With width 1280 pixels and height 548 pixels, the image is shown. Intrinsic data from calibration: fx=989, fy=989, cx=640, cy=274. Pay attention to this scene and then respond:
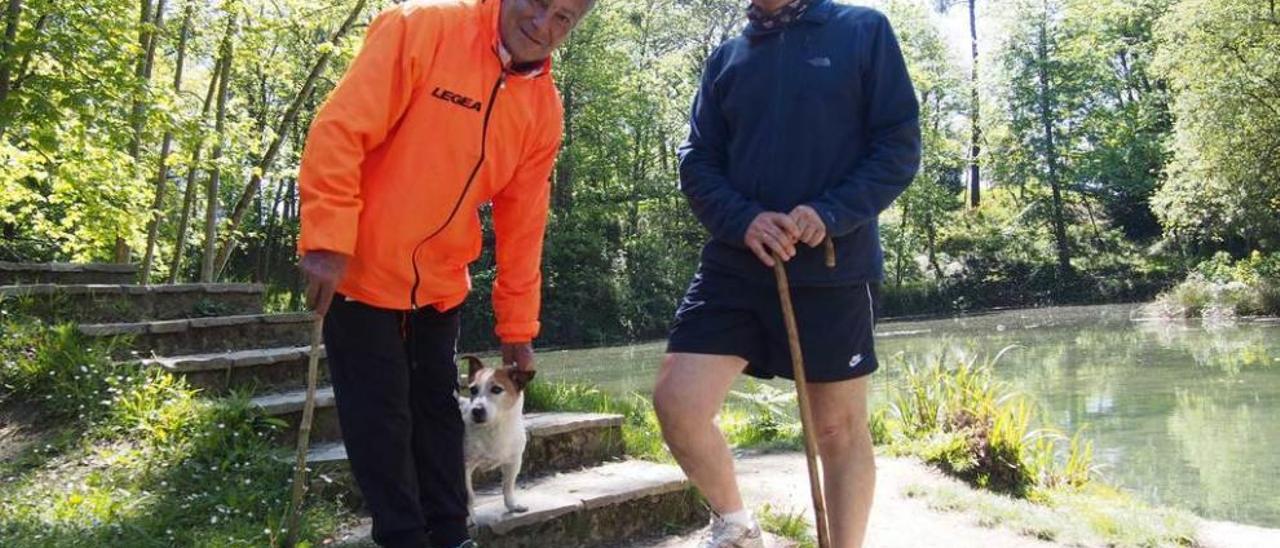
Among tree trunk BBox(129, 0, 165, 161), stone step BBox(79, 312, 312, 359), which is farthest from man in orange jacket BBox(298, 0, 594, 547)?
tree trunk BBox(129, 0, 165, 161)

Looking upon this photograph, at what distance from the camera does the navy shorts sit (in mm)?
2521

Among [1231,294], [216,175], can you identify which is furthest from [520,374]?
[1231,294]

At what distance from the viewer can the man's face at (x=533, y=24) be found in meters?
2.49

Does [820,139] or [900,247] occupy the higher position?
[900,247]

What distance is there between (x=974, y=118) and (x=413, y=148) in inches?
1448

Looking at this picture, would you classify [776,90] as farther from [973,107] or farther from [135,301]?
[973,107]

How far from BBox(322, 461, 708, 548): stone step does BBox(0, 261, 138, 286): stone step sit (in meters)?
4.20

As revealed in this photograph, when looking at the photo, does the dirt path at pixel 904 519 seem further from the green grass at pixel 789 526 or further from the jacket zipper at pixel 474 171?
the jacket zipper at pixel 474 171

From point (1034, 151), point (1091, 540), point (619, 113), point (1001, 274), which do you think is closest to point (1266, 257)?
point (1001, 274)

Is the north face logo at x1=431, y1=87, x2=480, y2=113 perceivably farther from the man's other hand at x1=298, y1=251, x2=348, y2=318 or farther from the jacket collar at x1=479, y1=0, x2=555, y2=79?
the man's other hand at x1=298, y1=251, x2=348, y2=318

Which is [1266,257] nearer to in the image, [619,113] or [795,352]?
[619,113]

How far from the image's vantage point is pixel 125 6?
7219 mm

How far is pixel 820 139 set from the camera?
2.59 metres

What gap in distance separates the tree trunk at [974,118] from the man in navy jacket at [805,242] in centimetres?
3565
